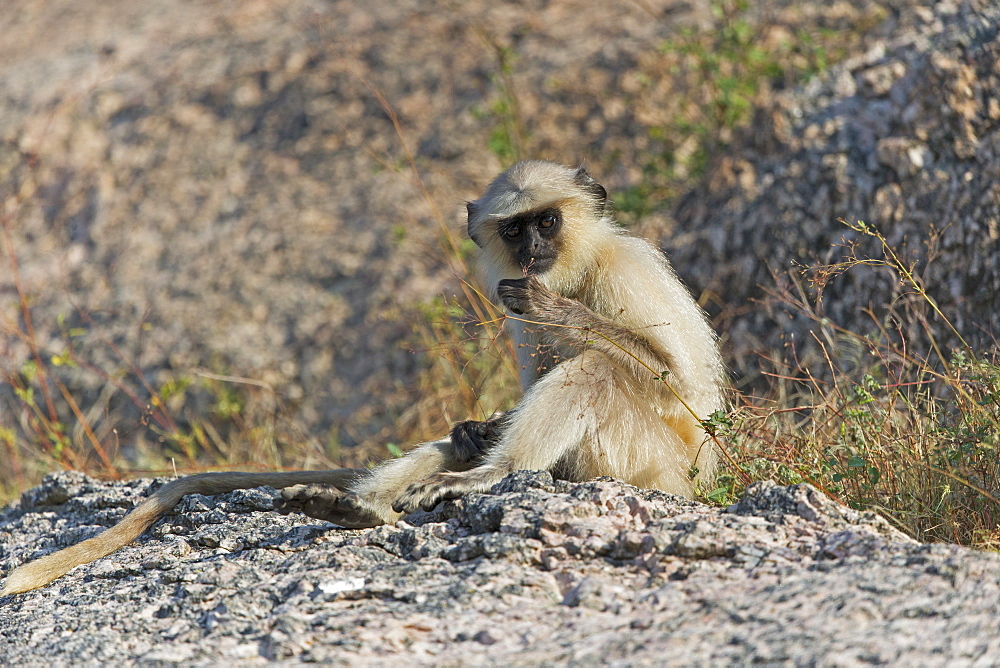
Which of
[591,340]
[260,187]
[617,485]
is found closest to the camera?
[617,485]

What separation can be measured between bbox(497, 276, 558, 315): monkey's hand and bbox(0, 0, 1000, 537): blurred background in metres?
0.91

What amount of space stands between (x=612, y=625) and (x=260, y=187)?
6.64 meters

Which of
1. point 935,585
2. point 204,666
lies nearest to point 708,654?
point 935,585

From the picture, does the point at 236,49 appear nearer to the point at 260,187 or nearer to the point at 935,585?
the point at 260,187

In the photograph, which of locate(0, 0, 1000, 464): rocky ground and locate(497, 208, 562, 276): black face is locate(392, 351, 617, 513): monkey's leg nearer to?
locate(497, 208, 562, 276): black face

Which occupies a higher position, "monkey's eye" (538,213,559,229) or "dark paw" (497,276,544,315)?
"monkey's eye" (538,213,559,229)

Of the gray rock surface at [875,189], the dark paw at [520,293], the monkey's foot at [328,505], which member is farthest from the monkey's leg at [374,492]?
the gray rock surface at [875,189]

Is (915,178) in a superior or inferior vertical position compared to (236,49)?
inferior

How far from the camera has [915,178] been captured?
5.51 metres

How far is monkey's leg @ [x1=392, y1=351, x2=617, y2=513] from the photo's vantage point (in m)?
3.40

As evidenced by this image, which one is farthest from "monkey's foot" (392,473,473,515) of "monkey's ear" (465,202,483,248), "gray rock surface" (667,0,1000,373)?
"gray rock surface" (667,0,1000,373)

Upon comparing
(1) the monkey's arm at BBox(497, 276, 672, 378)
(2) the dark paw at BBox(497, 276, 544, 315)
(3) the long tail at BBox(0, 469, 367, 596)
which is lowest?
(3) the long tail at BBox(0, 469, 367, 596)

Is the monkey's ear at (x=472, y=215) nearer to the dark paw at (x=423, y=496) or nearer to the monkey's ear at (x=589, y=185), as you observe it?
the monkey's ear at (x=589, y=185)

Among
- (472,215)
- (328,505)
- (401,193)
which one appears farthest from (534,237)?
(401,193)
